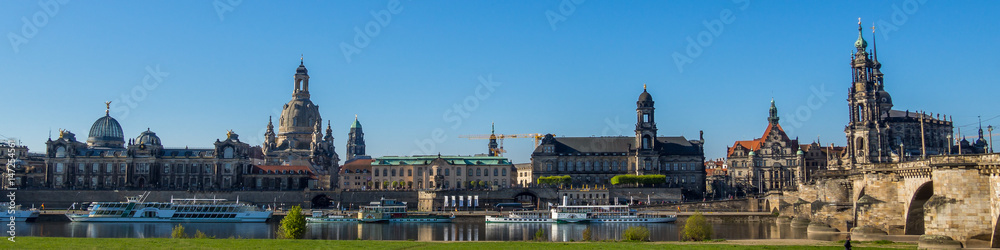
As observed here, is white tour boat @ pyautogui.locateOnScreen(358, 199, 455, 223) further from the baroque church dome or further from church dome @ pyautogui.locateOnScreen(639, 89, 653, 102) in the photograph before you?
the baroque church dome

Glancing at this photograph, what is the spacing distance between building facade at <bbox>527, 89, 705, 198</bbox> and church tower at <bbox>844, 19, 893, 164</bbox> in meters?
25.0

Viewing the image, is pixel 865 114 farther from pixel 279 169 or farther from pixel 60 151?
pixel 60 151

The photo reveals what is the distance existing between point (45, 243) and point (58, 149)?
315ft

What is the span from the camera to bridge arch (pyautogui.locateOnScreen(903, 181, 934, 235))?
50062mm

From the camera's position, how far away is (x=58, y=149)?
4943 inches

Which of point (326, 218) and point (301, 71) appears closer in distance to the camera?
point (326, 218)

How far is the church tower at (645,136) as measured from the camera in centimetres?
12138

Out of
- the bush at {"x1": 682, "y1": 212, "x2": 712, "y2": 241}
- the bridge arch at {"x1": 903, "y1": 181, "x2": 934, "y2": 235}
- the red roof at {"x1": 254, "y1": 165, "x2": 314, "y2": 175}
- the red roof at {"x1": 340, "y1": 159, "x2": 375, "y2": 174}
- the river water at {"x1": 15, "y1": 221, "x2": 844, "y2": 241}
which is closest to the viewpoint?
the bridge arch at {"x1": 903, "y1": 181, "x2": 934, "y2": 235}

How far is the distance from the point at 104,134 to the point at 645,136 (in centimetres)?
8705

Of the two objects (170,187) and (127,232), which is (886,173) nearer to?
(127,232)

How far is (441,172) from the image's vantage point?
408ft

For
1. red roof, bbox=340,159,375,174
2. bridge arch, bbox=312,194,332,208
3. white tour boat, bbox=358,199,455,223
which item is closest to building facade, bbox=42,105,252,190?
bridge arch, bbox=312,194,332,208

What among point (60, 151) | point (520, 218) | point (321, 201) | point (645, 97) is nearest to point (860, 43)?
point (645, 97)

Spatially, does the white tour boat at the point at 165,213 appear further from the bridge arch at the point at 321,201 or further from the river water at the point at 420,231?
the bridge arch at the point at 321,201
